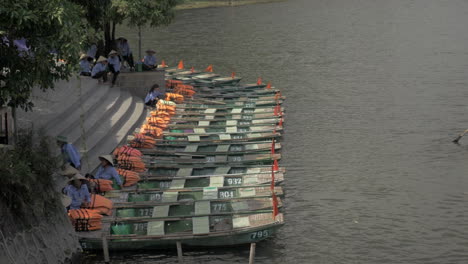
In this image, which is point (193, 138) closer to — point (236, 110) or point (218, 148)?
point (218, 148)

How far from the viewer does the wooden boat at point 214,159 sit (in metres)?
25.3

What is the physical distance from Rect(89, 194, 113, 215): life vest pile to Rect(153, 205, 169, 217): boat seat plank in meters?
1.15

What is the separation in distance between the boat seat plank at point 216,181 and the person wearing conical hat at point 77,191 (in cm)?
434

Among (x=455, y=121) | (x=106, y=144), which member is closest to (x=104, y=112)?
(x=106, y=144)

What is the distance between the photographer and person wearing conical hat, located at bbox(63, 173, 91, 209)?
19.7m

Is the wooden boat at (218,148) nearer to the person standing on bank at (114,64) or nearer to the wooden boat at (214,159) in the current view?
the wooden boat at (214,159)

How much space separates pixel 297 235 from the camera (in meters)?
21.0

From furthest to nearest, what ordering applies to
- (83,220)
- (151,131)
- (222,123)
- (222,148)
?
(222,123), (151,131), (222,148), (83,220)

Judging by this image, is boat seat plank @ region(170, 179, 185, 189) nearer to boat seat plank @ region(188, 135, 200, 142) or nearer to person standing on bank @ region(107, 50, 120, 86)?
boat seat plank @ region(188, 135, 200, 142)

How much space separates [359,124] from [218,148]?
7826mm

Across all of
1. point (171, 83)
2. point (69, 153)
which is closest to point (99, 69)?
point (171, 83)

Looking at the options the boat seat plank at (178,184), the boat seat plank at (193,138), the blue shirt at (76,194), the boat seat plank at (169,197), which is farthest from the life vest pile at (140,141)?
the blue shirt at (76,194)

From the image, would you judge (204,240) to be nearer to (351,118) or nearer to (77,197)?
(77,197)

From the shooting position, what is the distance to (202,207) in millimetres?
20812
